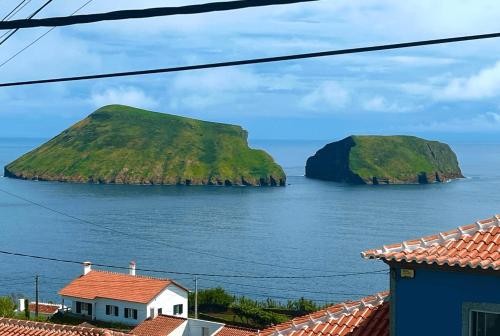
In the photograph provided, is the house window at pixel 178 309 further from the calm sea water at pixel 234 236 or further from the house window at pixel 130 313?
the calm sea water at pixel 234 236

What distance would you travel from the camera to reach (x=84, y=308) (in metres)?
62.7

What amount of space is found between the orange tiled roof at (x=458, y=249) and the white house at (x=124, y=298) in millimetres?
48826

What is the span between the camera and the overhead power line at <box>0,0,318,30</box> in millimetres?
6082

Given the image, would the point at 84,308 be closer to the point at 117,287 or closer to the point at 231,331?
the point at 117,287

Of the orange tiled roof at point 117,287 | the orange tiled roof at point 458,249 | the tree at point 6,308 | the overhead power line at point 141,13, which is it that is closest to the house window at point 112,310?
the orange tiled roof at point 117,287

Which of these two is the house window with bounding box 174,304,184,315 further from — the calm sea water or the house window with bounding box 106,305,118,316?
the calm sea water

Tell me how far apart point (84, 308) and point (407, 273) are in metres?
54.2

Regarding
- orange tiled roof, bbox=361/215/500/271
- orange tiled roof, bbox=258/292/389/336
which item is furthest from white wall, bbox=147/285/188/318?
orange tiled roof, bbox=361/215/500/271

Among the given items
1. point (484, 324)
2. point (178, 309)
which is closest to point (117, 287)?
point (178, 309)

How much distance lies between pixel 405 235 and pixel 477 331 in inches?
4447

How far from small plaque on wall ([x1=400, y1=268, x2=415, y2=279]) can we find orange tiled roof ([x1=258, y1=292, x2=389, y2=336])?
1.68 meters

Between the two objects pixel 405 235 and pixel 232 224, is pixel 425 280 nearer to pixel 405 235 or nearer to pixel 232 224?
pixel 405 235

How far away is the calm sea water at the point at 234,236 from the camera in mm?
93062

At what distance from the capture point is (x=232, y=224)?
5910 inches
